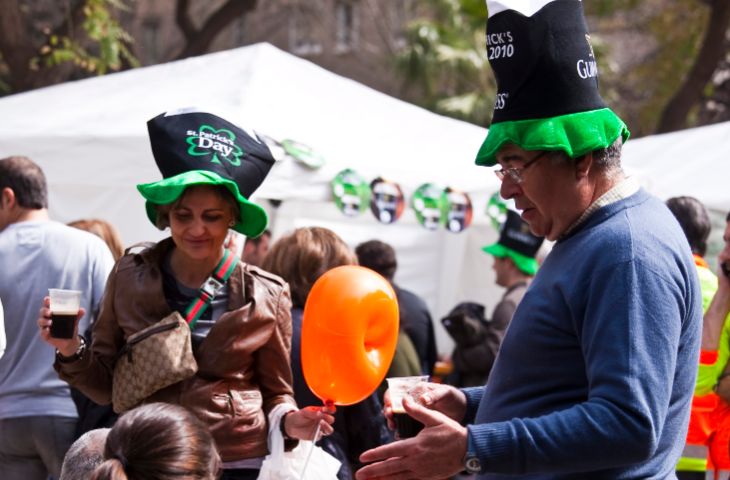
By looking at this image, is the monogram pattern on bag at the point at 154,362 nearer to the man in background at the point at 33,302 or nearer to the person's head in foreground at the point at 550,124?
the person's head in foreground at the point at 550,124

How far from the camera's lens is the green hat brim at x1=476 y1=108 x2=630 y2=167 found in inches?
93.5

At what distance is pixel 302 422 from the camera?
11.3 feet

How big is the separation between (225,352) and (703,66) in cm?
1268

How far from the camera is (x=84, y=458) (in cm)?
279

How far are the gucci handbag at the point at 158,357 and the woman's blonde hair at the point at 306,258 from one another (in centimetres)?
112

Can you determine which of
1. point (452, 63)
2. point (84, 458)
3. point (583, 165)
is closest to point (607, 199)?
point (583, 165)

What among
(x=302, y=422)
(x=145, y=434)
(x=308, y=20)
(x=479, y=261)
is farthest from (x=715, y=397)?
(x=308, y=20)

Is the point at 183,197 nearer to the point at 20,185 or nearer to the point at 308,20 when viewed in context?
the point at 20,185

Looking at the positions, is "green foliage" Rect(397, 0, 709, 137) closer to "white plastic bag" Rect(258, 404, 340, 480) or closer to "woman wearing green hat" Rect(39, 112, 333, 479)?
"woman wearing green hat" Rect(39, 112, 333, 479)

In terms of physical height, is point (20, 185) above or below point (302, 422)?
above

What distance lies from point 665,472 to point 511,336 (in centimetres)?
45

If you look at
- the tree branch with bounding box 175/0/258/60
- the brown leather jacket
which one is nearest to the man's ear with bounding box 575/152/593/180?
the brown leather jacket

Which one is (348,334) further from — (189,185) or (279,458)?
(189,185)

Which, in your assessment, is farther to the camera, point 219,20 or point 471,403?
point 219,20
